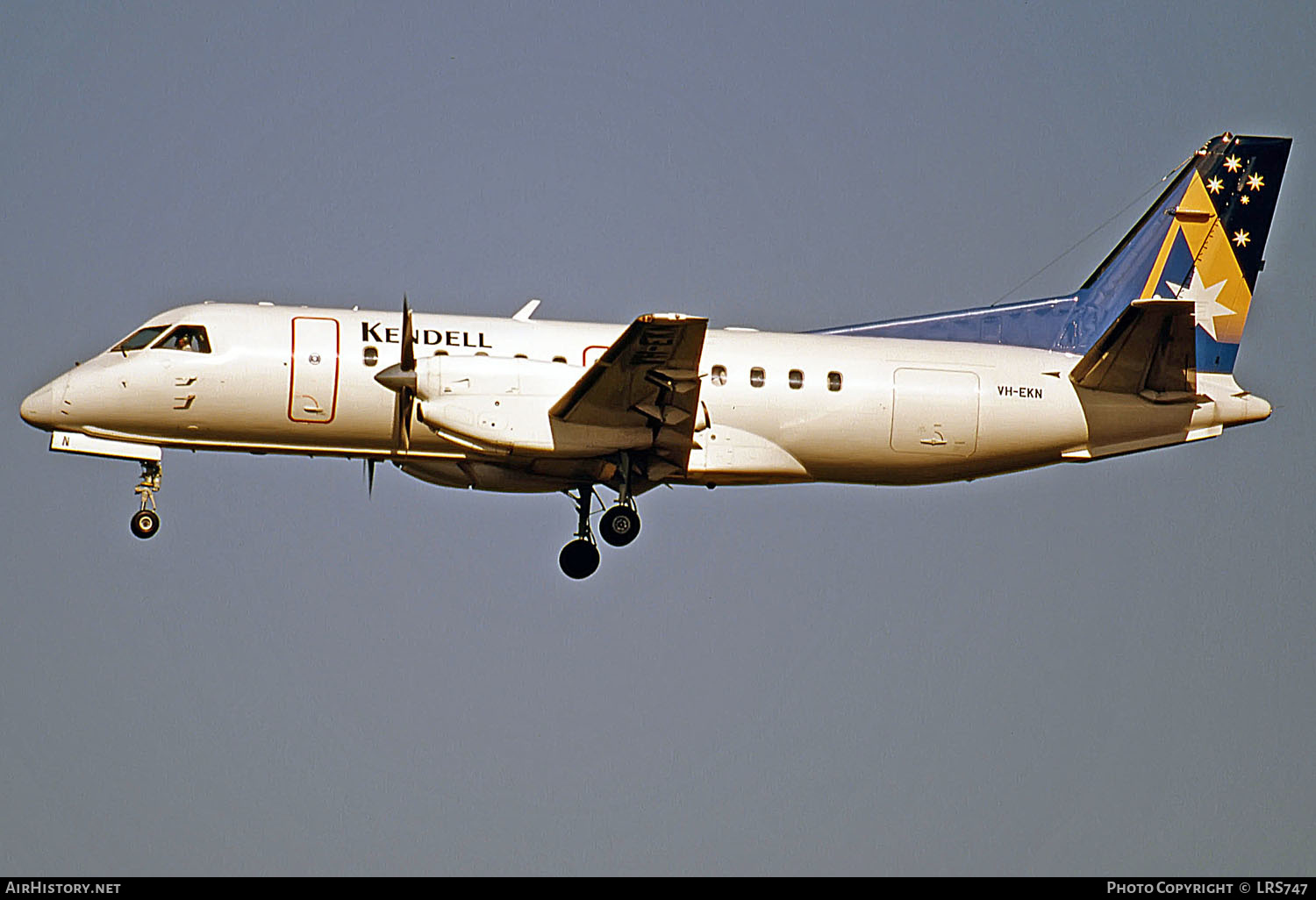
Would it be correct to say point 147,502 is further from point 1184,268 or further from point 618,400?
point 1184,268

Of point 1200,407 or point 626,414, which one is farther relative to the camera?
point 1200,407

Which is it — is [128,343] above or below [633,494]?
above

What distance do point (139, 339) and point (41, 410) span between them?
1455 millimetres

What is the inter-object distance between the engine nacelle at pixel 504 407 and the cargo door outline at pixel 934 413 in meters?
3.30

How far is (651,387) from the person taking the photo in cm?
2166

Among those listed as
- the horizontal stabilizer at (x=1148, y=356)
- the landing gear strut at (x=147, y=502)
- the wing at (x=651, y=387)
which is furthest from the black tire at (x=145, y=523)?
the horizontal stabilizer at (x=1148, y=356)

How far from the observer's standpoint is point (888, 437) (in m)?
23.2

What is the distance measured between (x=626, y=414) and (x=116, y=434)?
20.5 ft

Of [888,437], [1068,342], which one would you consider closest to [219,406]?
[888,437]

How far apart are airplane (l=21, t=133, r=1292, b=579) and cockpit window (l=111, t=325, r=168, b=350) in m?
0.02

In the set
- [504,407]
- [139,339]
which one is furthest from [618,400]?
[139,339]
